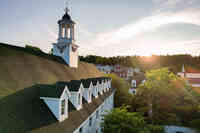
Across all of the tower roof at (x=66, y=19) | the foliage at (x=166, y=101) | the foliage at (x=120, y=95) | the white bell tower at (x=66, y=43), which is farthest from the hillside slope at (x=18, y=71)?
A: the foliage at (x=120, y=95)

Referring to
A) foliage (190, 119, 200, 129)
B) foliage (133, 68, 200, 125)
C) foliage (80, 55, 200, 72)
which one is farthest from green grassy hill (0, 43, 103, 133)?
foliage (80, 55, 200, 72)

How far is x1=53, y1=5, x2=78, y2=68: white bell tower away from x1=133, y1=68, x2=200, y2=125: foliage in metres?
15.2

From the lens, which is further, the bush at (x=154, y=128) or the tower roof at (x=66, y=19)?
the tower roof at (x=66, y=19)

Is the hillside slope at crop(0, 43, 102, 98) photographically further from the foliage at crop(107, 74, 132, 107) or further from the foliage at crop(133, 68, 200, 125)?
the foliage at crop(107, 74, 132, 107)

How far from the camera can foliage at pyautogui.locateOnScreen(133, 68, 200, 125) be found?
21.0 metres

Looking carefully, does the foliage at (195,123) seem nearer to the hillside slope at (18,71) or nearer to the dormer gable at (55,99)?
the dormer gable at (55,99)

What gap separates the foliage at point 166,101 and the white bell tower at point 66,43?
598 inches

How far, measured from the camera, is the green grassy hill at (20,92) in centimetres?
541

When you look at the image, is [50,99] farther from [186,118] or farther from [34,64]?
[186,118]

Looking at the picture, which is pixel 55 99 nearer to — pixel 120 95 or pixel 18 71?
pixel 18 71

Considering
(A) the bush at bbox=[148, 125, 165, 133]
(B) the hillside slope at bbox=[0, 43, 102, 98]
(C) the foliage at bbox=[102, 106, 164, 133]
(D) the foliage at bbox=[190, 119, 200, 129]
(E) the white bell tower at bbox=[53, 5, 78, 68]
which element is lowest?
(D) the foliage at bbox=[190, 119, 200, 129]

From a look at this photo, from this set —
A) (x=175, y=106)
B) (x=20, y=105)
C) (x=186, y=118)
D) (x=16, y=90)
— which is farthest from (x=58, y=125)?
(x=186, y=118)

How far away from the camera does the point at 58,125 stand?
6941 millimetres

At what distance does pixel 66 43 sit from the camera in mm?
18500
